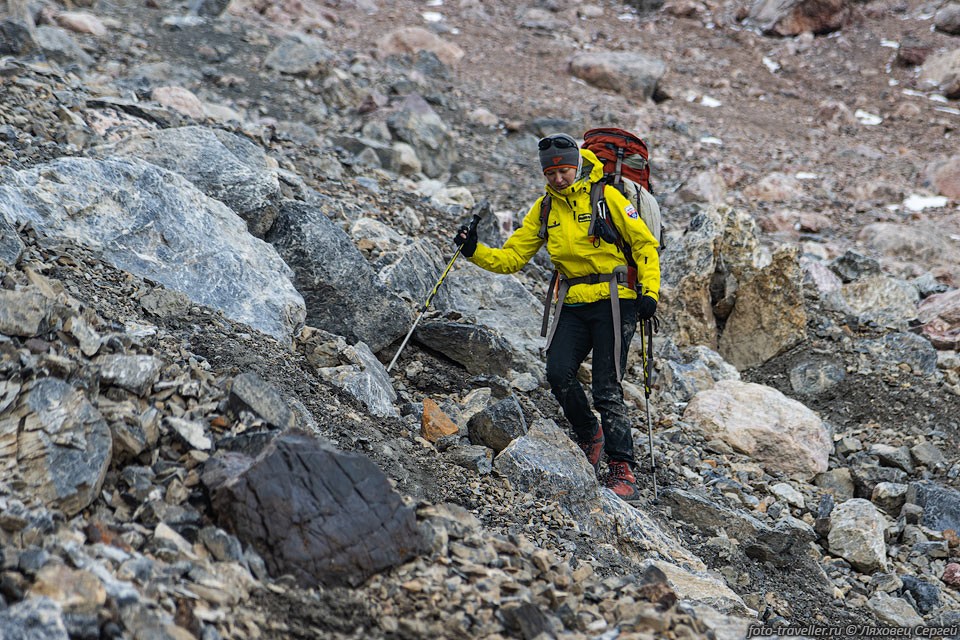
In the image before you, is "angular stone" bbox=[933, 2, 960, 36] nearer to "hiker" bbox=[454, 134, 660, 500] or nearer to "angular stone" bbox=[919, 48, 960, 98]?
"angular stone" bbox=[919, 48, 960, 98]

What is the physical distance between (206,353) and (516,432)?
2592 millimetres

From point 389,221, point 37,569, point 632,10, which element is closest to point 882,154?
point 632,10

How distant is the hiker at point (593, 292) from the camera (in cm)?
636

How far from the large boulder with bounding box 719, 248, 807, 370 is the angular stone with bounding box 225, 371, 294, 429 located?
839cm

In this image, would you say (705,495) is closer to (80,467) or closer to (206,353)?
(206,353)

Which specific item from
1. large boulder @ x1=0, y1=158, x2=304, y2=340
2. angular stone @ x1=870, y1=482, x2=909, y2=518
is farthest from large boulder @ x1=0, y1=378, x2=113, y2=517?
angular stone @ x1=870, y1=482, x2=909, y2=518

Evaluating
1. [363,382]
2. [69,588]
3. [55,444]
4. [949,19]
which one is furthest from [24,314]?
[949,19]

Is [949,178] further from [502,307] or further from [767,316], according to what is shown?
[502,307]

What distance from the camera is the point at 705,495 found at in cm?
727

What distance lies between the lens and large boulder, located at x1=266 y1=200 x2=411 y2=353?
7.46m

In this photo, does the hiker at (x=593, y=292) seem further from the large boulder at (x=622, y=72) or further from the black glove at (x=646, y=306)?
the large boulder at (x=622, y=72)

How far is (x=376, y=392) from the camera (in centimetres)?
627

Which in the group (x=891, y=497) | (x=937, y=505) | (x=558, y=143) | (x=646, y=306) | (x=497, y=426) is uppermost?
(x=558, y=143)

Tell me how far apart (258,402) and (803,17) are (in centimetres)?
3610
